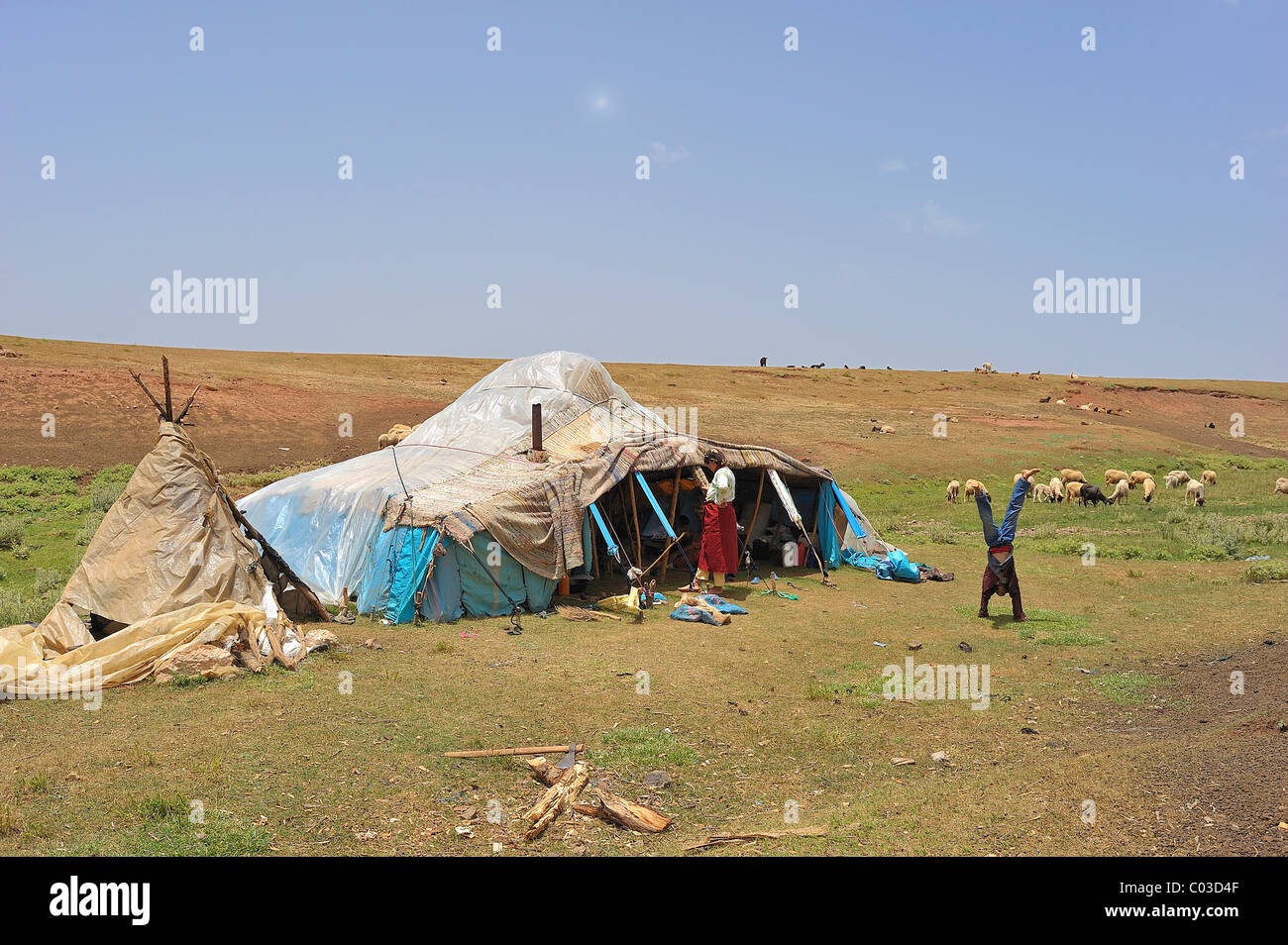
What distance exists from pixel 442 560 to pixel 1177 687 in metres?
9.73

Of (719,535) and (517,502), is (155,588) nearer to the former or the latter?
(517,502)

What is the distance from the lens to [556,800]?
6707 millimetres

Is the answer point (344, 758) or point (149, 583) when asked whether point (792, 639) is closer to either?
point (344, 758)

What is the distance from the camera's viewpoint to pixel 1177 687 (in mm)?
9781

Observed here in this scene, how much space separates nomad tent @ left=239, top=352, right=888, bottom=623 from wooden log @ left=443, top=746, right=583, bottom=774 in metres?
5.76

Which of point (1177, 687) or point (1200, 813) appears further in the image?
point (1177, 687)

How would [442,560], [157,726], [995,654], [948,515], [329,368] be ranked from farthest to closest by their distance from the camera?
[329,368] < [948,515] < [442,560] < [995,654] < [157,726]

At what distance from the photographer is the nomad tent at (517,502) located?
14.0 meters

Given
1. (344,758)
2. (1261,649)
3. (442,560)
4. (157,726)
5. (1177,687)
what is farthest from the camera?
(442,560)

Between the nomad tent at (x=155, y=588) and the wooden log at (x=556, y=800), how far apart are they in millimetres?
5321

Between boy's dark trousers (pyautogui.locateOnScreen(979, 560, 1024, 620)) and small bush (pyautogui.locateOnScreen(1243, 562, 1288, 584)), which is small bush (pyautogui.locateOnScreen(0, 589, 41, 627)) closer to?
boy's dark trousers (pyautogui.locateOnScreen(979, 560, 1024, 620))

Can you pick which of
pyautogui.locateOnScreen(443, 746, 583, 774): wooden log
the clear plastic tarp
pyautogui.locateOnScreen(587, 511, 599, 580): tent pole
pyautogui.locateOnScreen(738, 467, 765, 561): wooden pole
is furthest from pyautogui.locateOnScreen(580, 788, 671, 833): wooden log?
pyautogui.locateOnScreen(738, 467, 765, 561): wooden pole

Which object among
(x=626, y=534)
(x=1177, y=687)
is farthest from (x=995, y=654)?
(x=626, y=534)

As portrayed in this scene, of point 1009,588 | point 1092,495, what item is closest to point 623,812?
point 1009,588
